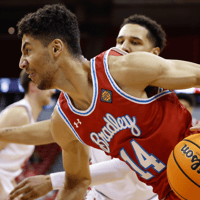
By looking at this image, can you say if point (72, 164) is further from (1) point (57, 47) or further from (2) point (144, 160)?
(1) point (57, 47)

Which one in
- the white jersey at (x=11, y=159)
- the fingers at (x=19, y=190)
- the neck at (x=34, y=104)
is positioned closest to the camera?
the fingers at (x=19, y=190)

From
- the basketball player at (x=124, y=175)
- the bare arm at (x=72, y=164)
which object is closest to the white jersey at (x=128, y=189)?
the basketball player at (x=124, y=175)

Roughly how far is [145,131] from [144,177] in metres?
0.35

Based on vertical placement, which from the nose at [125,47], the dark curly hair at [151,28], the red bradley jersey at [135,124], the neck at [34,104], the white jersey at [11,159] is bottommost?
the white jersey at [11,159]

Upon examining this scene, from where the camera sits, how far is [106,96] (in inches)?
72.5

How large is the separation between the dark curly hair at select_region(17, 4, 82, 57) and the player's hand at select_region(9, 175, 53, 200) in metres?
1.12

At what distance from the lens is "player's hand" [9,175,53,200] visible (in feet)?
7.51

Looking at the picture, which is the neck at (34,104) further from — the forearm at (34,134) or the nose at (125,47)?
the nose at (125,47)

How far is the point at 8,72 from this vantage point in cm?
1091

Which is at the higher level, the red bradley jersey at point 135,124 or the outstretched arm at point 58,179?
the red bradley jersey at point 135,124

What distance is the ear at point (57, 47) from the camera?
192cm

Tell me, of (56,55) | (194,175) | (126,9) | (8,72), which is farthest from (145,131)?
(8,72)

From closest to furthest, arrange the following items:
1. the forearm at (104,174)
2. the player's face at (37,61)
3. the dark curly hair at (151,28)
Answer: the player's face at (37,61) < the forearm at (104,174) < the dark curly hair at (151,28)

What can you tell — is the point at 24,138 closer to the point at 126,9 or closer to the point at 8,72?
the point at 126,9
